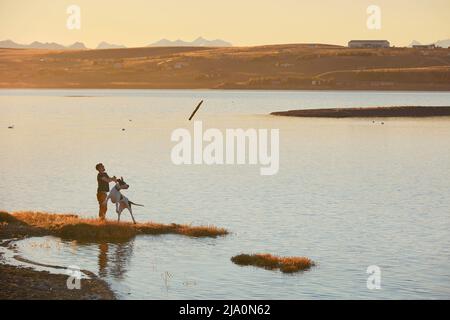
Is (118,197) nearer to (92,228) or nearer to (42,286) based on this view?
(92,228)

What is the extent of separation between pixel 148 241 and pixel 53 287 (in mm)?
9898

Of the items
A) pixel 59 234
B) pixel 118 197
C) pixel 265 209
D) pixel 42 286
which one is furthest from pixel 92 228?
pixel 265 209

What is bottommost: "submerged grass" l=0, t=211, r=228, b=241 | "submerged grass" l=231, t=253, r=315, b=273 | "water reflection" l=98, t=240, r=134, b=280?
"submerged grass" l=231, t=253, r=315, b=273

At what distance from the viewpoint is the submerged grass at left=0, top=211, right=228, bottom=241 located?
3744 centimetres

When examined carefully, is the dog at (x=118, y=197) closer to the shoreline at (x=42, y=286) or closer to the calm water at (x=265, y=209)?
the calm water at (x=265, y=209)

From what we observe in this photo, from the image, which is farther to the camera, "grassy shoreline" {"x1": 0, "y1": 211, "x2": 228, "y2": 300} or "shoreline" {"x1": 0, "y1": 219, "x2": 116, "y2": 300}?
"grassy shoreline" {"x1": 0, "y1": 211, "x2": 228, "y2": 300}

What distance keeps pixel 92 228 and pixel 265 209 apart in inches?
763

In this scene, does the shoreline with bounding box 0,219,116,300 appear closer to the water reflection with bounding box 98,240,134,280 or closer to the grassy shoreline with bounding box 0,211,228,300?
the grassy shoreline with bounding box 0,211,228,300

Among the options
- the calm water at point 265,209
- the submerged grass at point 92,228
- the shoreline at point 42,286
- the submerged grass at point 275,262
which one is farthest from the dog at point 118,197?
the shoreline at point 42,286

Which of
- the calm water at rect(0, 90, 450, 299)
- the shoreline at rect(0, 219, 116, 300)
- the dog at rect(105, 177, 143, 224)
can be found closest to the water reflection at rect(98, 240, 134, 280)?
the calm water at rect(0, 90, 450, 299)

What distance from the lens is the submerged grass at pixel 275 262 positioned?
3397 centimetres

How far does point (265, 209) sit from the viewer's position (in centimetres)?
5519

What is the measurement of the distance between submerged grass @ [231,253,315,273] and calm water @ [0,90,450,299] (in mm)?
600
